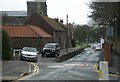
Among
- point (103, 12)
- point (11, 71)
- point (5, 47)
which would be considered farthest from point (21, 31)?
point (11, 71)

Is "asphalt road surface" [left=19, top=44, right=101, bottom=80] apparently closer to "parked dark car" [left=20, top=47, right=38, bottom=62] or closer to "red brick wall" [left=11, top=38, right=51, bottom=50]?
"parked dark car" [left=20, top=47, right=38, bottom=62]

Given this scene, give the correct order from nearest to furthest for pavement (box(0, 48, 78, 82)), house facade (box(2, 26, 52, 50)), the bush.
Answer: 1. pavement (box(0, 48, 78, 82))
2. the bush
3. house facade (box(2, 26, 52, 50))

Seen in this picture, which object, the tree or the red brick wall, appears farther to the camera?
the red brick wall

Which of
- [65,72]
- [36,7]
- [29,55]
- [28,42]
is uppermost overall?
[36,7]

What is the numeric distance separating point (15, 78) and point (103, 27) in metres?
34.9

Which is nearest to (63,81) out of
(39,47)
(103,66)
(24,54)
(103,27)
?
(103,66)

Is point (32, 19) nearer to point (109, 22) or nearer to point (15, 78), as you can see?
point (109, 22)

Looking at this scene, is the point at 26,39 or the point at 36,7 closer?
the point at 26,39

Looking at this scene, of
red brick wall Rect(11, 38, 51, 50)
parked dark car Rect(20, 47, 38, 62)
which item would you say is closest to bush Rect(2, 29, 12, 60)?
parked dark car Rect(20, 47, 38, 62)

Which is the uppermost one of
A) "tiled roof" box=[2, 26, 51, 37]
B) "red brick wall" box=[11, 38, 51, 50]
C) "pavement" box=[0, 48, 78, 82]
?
"tiled roof" box=[2, 26, 51, 37]

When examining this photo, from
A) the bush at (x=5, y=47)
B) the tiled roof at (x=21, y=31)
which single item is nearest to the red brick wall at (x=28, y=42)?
the tiled roof at (x=21, y=31)

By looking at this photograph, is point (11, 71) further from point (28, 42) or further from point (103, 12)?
point (28, 42)

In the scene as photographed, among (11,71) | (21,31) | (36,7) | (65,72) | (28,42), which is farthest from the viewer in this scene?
(36,7)

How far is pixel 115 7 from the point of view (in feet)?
131
